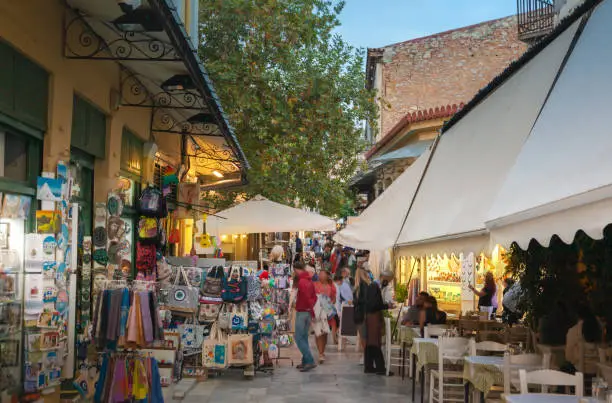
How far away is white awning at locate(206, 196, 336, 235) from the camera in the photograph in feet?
54.3

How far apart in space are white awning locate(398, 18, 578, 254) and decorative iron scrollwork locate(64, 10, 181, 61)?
11.7 ft

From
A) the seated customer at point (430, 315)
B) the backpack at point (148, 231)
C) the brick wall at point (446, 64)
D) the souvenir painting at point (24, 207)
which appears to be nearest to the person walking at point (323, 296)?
the seated customer at point (430, 315)

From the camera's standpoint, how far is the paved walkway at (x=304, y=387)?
1102 centimetres

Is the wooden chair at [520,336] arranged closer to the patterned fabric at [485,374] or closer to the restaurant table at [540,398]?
the patterned fabric at [485,374]

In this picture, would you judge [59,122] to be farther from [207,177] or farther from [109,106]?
[207,177]

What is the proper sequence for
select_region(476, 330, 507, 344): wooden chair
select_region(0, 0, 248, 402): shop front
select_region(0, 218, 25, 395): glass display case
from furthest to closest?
select_region(476, 330, 507, 344): wooden chair, select_region(0, 0, 248, 402): shop front, select_region(0, 218, 25, 395): glass display case

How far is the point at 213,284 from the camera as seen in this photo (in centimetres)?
1227

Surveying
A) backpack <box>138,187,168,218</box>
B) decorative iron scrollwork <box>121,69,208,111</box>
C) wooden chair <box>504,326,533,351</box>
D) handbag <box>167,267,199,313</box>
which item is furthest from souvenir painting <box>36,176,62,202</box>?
wooden chair <box>504,326,533,351</box>

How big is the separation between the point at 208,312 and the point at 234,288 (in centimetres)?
59

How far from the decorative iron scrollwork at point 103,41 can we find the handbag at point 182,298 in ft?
13.2

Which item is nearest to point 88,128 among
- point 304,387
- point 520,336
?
point 304,387

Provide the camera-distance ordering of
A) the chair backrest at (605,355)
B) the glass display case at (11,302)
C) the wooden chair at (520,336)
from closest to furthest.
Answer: the glass display case at (11,302) < the chair backrest at (605,355) < the wooden chair at (520,336)

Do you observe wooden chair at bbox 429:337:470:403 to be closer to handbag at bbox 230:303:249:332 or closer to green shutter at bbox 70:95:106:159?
handbag at bbox 230:303:249:332

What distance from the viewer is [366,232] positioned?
42.7 ft
